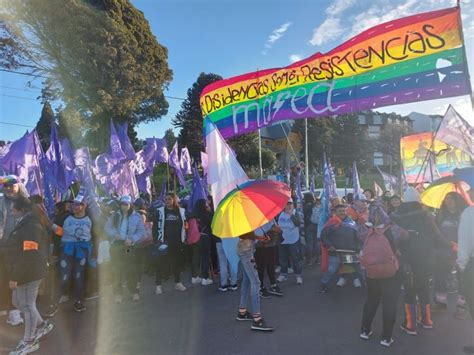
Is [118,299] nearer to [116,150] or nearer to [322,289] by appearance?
[322,289]

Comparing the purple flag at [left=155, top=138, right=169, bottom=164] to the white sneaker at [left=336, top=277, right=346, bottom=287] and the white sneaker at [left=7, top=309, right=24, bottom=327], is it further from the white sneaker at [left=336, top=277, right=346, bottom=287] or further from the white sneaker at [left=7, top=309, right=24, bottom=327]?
the white sneaker at [left=7, top=309, right=24, bottom=327]

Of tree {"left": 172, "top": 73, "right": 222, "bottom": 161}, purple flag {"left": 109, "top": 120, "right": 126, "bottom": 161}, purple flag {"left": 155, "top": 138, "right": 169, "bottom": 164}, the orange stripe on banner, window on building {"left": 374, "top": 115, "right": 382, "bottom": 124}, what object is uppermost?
window on building {"left": 374, "top": 115, "right": 382, "bottom": 124}

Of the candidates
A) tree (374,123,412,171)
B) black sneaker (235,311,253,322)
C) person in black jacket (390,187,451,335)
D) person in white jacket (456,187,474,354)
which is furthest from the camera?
tree (374,123,412,171)

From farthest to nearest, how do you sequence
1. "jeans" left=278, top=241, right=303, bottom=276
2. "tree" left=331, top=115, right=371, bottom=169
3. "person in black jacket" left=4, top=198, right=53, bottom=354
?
"tree" left=331, top=115, right=371, bottom=169 < "jeans" left=278, top=241, right=303, bottom=276 < "person in black jacket" left=4, top=198, right=53, bottom=354

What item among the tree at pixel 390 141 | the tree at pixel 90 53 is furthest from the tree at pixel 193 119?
the tree at pixel 390 141

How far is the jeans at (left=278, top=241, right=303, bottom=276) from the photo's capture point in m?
6.98

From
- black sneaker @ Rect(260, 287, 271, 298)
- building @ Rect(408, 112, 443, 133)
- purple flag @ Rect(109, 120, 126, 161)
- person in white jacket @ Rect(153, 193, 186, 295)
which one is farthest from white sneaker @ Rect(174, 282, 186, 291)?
building @ Rect(408, 112, 443, 133)

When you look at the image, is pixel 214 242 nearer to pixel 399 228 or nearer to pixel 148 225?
pixel 148 225

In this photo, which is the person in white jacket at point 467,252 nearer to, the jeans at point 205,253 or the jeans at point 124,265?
the jeans at point 205,253

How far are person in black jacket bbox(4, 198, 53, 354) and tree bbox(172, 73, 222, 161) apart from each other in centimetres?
2582

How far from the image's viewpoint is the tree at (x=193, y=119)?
30.3 metres

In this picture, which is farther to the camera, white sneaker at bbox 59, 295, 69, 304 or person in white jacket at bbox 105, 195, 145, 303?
person in white jacket at bbox 105, 195, 145, 303

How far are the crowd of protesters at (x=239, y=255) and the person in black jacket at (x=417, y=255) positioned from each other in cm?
1

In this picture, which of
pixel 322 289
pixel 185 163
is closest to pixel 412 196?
pixel 322 289
